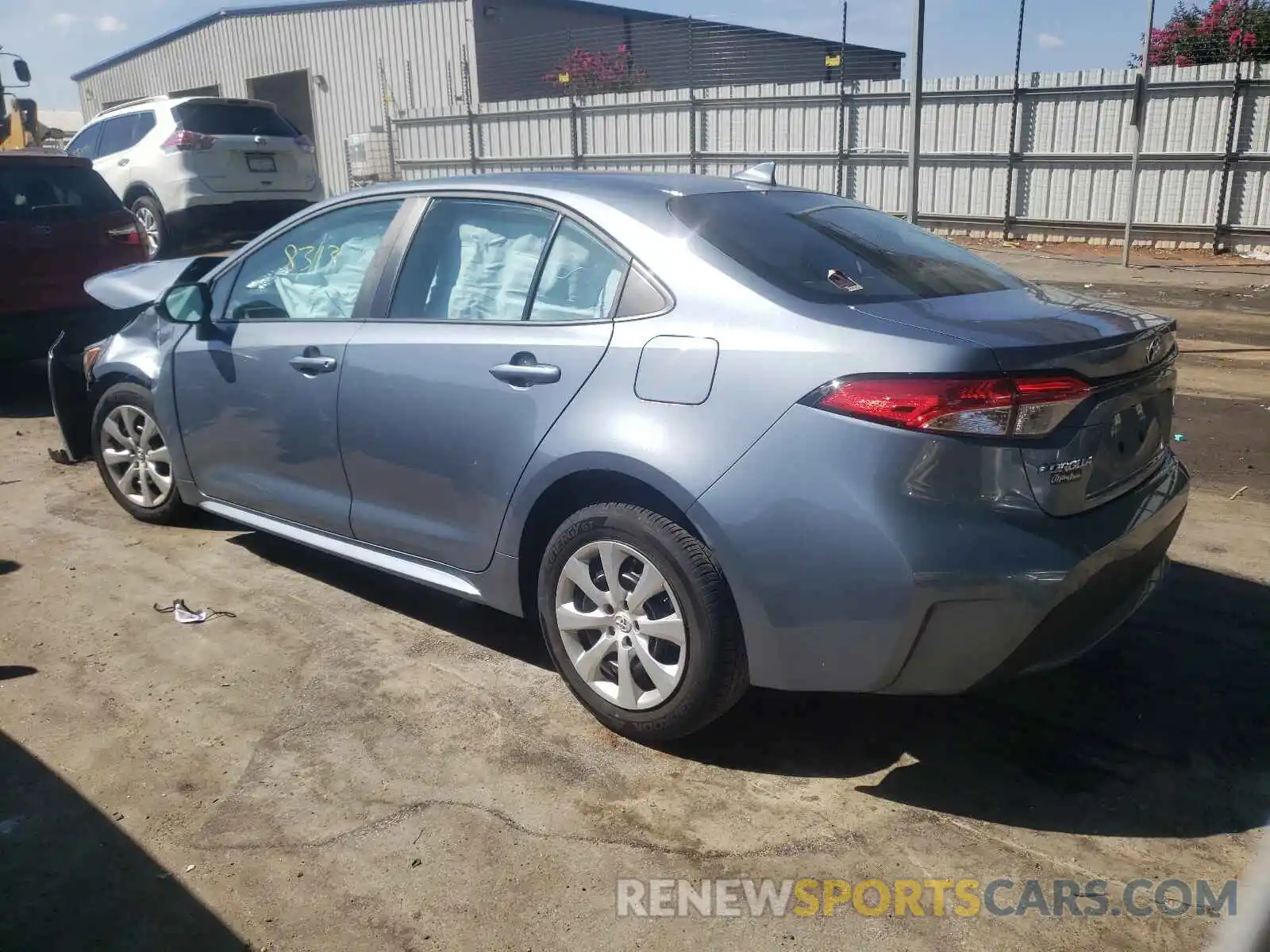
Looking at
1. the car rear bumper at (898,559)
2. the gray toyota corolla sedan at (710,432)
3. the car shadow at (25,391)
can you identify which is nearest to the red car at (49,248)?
the car shadow at (25,391)

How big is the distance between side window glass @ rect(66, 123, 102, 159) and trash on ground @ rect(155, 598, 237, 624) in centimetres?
1233

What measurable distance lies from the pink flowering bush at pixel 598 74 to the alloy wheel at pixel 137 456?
18867 mm

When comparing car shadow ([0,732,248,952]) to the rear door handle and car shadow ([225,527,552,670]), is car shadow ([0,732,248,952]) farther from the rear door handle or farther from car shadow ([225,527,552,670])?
the rear door handle

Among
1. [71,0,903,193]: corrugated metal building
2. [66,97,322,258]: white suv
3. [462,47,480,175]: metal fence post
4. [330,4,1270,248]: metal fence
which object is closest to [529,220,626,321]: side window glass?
[66,97,322,258]: white suv

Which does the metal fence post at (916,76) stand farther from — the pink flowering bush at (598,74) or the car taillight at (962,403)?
the pink flowering bush at (598,74)

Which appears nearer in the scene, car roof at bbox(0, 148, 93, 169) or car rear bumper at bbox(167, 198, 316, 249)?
car roof at bbox(0, 148, 93, 169)

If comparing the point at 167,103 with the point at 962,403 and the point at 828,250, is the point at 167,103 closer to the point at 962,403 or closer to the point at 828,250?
the point at 828,250

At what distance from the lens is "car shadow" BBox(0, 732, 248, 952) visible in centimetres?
250

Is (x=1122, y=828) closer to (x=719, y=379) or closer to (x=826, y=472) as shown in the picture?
(x=826, y=472)

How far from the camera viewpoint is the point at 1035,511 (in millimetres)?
2707

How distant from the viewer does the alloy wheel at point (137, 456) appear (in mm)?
5082

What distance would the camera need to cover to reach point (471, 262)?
3.77m

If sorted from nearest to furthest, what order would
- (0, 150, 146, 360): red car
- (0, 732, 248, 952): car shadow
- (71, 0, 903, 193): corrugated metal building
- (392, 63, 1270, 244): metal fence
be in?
(0, 732, 248, 952): car shadow, (0, 150, 146, 360): red car, (392, 63, 1270, 244): metal fence, (71, 0, 903, 193): corrugated metal building

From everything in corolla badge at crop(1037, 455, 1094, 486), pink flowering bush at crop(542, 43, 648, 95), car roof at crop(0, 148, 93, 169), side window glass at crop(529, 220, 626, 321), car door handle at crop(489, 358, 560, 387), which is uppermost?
pink flowering bush at crop(542, 43, 648, 95)
